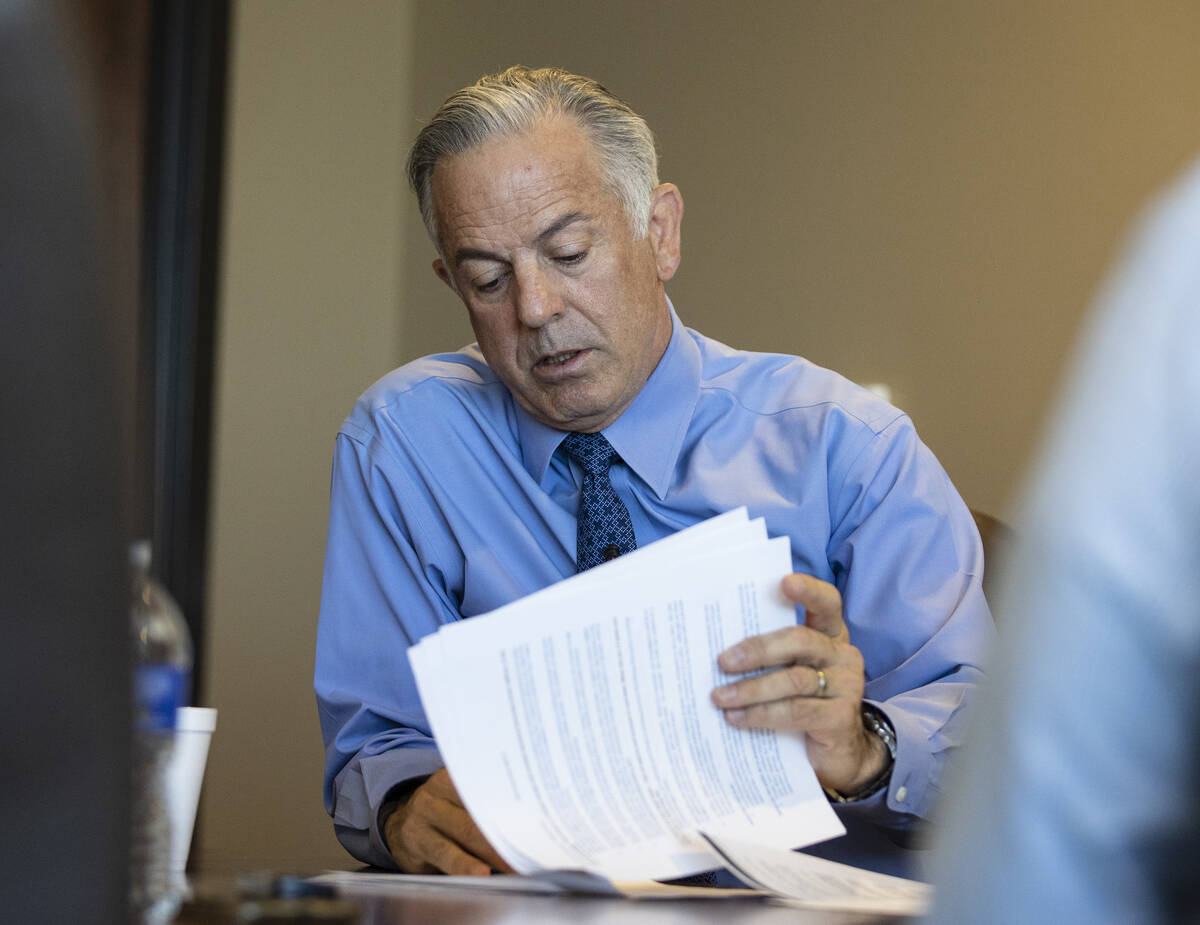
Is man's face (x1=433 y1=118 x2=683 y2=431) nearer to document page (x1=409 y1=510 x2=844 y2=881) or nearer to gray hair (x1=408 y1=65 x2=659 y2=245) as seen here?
gray hair (x1=408 y1=65 x2=659 y2=245)

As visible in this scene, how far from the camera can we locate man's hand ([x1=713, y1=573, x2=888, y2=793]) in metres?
0.98

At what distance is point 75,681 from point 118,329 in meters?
0.08

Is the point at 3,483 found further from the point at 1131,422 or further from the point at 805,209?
the point at 805,209

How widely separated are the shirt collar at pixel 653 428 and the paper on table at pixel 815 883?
71cm

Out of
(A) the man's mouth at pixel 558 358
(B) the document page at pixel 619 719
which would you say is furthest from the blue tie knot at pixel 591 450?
(B) the document page at pixel 619 719

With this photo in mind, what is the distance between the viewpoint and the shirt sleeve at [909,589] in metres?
1.27

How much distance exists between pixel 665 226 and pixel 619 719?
995 millimetres

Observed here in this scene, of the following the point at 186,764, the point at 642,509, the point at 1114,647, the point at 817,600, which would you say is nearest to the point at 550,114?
the point at 642,509

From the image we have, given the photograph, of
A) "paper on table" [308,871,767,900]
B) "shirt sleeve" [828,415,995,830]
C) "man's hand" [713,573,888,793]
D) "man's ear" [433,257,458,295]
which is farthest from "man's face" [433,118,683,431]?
"paper on table" [308,871,767,900]

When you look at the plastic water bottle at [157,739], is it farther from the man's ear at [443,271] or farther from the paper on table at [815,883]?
the man's ear at [443,271]

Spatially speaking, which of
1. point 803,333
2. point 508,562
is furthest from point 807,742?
point 803,333

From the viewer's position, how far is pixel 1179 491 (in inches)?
9.5

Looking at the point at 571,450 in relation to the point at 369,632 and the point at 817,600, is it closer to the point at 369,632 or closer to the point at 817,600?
the point at 369,632

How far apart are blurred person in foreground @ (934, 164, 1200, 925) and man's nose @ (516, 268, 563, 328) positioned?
1340mm
